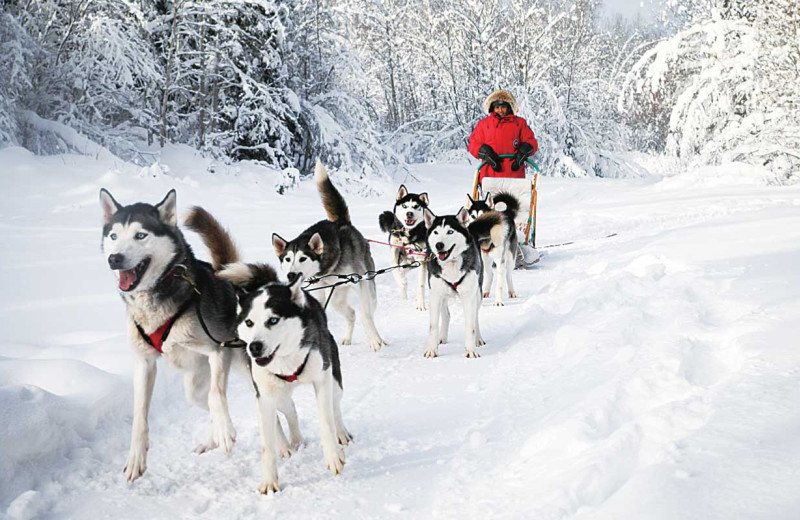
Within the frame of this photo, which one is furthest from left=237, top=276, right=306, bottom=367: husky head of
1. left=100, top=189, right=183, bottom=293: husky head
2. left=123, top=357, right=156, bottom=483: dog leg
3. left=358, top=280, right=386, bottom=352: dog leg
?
left=358, top=280, right=386, bottom=352: dog leg

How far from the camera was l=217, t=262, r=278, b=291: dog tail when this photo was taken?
9.34 ft

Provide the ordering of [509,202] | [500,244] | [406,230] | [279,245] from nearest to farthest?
1. [279,245]
2. [500,244]
3. [406,230]
4. [509,202]

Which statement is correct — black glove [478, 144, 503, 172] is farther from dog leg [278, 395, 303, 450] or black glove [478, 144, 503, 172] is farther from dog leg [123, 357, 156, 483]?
dog leg [123, 357, 156, 483]

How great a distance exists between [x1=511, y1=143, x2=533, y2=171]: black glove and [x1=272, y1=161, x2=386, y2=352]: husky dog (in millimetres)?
2905

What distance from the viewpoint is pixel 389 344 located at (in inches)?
179

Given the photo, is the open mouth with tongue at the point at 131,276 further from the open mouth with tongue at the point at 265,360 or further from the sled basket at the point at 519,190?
the sled basket at the point at 519,190

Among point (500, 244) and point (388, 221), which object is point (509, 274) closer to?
point (500, 244)

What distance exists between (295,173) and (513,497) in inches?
386

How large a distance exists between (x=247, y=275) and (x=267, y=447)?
0.81m

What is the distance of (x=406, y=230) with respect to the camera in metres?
5.92

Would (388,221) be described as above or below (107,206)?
below

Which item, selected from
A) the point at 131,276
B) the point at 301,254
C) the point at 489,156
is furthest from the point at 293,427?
the point at 489,156

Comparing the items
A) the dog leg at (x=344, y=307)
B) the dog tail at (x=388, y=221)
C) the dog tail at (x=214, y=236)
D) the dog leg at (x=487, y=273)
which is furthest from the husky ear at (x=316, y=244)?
the dog leg at (x=487, y=273)

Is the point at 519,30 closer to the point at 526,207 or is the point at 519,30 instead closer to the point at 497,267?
the point at 526,207
